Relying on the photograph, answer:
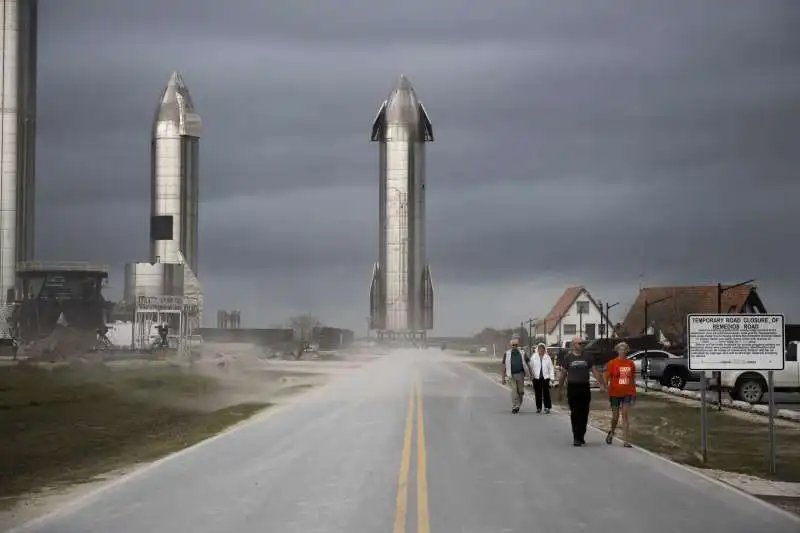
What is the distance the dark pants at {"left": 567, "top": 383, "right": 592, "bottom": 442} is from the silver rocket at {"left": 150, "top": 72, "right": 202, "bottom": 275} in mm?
78944

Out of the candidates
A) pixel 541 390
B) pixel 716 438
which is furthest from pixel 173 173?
pixel 716 438

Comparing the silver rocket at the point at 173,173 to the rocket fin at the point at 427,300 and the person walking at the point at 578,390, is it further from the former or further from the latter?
the person walking at the point at 578,390

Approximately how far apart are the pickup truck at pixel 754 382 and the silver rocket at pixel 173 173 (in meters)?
68.3

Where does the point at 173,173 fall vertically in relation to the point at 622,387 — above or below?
above

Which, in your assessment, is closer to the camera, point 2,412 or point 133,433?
point 133,433

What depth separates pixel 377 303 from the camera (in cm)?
9831

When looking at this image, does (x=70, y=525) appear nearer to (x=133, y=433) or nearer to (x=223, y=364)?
(x=133, y=433)

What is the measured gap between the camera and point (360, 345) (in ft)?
344

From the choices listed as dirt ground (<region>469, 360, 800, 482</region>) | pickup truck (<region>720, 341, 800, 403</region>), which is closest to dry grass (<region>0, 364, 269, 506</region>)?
dirt ground (<region>469, 360, 800, 482</region>)

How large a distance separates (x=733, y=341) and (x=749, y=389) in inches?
680

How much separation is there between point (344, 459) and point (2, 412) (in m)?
18.2

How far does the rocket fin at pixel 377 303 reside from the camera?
3861 inches

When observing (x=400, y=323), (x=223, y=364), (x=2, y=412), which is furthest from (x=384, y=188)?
(x=2, y=412)

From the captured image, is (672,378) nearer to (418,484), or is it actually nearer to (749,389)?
(749,389)
